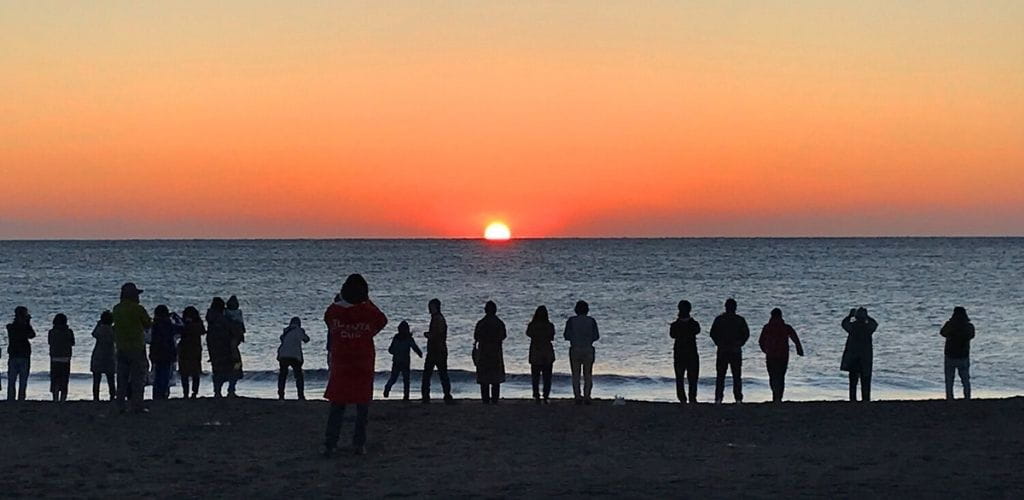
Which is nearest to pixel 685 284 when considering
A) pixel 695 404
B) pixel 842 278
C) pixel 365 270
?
pixel 842 278

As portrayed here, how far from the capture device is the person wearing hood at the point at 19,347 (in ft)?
62.0

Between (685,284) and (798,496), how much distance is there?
81.3 metres

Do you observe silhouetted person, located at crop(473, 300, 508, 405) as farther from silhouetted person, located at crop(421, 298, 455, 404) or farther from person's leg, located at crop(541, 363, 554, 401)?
person's leg, located at crop(541, 363, 554, 401)

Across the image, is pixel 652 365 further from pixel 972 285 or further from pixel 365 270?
pixel 365 270

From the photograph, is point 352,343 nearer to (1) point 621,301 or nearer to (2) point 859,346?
(2) point 859,346

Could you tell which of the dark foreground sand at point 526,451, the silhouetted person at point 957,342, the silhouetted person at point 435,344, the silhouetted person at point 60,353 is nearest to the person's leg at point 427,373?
the silhouetted person at point 435,344

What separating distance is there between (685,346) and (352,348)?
732 cm

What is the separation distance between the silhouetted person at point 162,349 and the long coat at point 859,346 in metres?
9.73

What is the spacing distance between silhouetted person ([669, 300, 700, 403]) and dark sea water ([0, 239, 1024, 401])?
8976 mm

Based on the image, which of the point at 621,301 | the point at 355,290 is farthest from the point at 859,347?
the point at 621,301

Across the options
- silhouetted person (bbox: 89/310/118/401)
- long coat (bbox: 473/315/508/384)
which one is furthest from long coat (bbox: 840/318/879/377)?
silhouetted person (bbox: 89/310/118/401)

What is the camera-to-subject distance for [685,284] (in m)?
90.9

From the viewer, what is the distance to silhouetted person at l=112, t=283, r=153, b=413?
1597cm

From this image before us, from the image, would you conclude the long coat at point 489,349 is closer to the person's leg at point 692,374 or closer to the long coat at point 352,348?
the person's leg at point 692,374
